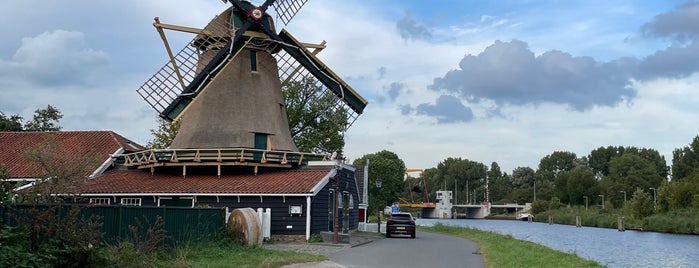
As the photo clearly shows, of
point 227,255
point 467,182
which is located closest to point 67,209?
A: point 227,255

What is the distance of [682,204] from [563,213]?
2729 centimetres

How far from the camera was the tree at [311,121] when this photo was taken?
150 feet

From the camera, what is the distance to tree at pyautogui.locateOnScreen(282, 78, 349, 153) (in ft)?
150

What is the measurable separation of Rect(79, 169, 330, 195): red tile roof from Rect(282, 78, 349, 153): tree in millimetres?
16905

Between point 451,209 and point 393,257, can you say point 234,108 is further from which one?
point 451,209

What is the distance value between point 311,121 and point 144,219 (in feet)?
102

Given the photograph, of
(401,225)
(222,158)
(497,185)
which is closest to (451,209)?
(497,185)

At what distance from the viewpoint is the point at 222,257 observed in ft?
56.6

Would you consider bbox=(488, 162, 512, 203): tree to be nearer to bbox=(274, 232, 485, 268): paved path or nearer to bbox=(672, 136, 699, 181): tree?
bbox=(672, 136, 699, 181): tree

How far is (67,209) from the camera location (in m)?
13.4

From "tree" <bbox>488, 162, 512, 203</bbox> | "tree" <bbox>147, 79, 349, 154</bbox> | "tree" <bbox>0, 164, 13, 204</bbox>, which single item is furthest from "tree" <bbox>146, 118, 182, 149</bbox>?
"tree" <bbox>488, 162, 512, 203</bbox>

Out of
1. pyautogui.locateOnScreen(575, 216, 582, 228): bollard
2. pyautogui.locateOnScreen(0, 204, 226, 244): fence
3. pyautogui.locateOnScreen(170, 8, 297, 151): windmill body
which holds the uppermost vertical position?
pyautogui.locateOnScreen(170, 8, 297, 151): windmill body

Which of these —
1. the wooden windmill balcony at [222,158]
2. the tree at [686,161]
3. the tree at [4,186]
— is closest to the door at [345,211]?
the wooden windmill balcony at [222,158]

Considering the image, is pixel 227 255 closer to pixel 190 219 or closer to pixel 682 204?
pixel 190 219
